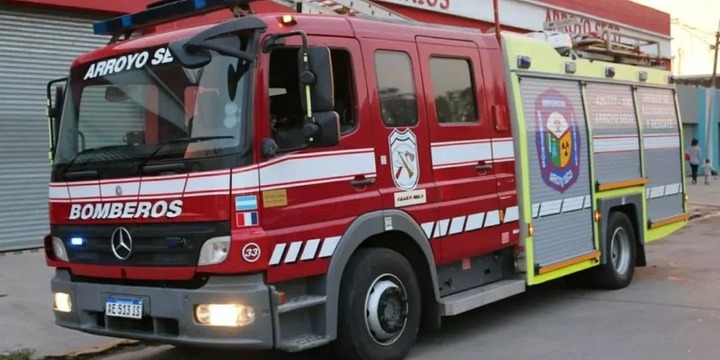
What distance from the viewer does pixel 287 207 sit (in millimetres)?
5508

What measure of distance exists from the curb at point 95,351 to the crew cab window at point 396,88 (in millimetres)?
3310

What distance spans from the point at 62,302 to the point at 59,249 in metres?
0.40

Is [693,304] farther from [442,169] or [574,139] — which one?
[442,169]

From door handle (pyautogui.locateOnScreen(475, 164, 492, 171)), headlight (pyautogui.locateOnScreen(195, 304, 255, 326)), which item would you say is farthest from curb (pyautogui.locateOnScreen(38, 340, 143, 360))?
door handle (pyautogui.locateOnScreen(475, 164, 492, 171))

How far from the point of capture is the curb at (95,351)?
7.07 m

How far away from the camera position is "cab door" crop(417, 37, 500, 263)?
269 inches

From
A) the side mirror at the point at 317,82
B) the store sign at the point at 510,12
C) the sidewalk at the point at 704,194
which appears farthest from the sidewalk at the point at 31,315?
the sidewalk at the point at 704,194

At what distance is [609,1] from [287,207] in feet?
77.9

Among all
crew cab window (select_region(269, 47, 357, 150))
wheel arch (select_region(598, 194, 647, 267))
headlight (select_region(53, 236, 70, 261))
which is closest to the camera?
crew cab window (select_region(269, 47, 357, 150))

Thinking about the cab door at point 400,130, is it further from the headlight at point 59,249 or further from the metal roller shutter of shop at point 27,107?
the metal roller shutter of shop at point 27,107

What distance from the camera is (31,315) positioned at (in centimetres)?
848

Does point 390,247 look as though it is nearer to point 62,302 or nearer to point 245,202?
point 245,202

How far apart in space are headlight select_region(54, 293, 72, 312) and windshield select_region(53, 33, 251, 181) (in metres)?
0.89

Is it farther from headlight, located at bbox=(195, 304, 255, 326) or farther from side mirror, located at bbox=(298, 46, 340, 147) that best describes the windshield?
headlight, located at bbox=(195, 304, 255, 326)
